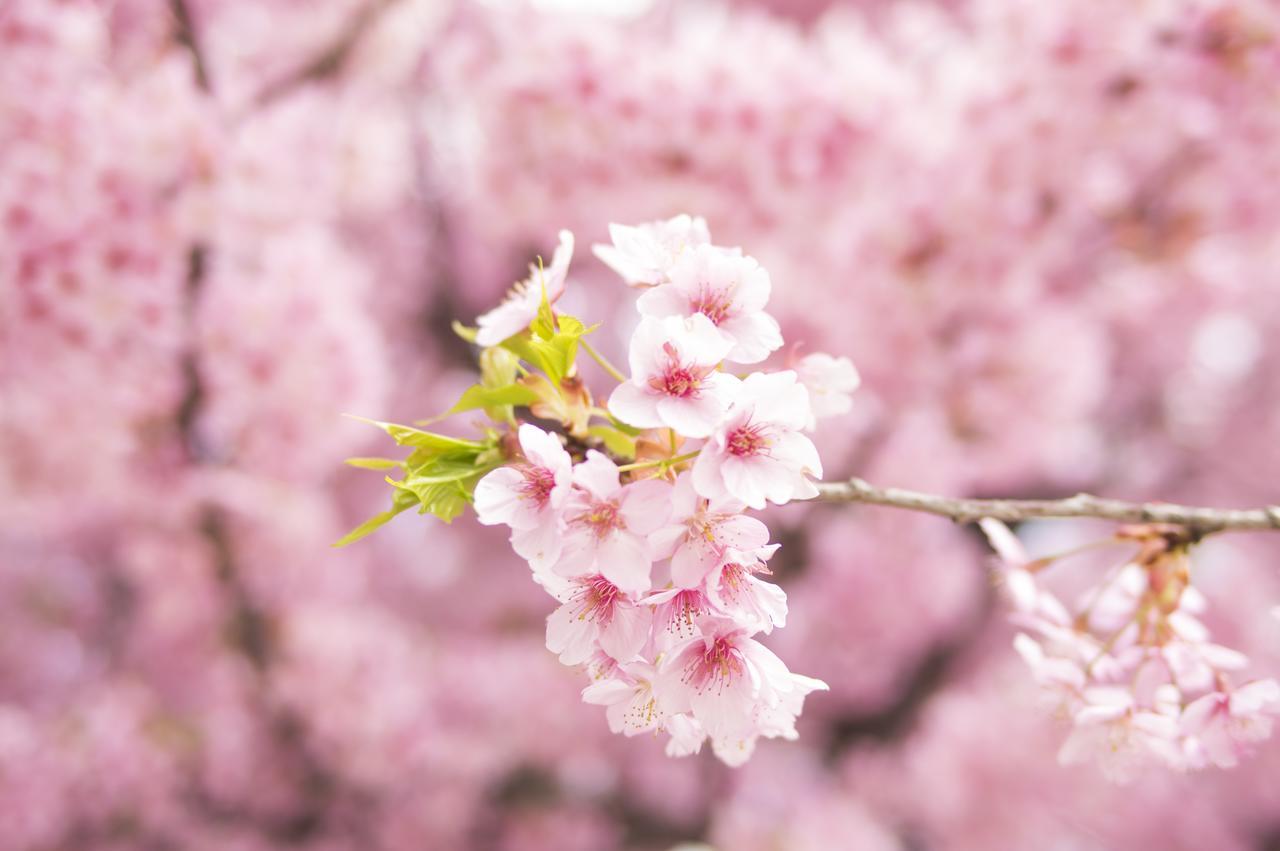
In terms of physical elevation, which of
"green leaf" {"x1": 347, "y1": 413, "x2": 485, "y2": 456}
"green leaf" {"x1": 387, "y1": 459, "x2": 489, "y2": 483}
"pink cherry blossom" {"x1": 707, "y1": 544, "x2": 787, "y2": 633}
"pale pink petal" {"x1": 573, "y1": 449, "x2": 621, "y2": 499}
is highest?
"pale pink petal" {"x1": 573, "y1": 449, "x2": 621, "y2": 499}

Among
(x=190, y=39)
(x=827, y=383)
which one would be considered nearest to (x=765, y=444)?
(x=827, y=383)

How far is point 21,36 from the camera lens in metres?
1.48

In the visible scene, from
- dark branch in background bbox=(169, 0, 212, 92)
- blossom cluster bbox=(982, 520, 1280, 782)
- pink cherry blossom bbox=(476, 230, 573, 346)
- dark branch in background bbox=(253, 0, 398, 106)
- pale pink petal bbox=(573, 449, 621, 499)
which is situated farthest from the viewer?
dark branch in background bbox=(253, 0, 398, 106)

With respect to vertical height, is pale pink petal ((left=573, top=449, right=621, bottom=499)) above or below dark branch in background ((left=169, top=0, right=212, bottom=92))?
below

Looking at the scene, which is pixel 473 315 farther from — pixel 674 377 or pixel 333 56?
pixel 674 377

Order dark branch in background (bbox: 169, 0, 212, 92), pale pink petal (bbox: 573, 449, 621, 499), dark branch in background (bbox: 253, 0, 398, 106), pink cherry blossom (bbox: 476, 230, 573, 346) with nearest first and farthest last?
pale pink petal (bbox: 573, 449, 621, 499) < pink cherry blossom (bbox: 476, 230, 573, 346) < dark branch in background (bbox: 169, 0, 212, 92) < dark branch in background (bbox: 253, 0, 398, 106)

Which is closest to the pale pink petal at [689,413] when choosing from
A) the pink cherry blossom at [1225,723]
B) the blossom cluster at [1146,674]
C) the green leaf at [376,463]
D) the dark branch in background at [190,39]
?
the green leaf at [376,463]

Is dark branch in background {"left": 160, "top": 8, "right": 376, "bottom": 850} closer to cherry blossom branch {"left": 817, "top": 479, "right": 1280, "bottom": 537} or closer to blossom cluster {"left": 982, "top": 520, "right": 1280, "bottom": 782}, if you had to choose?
cherry blossom branch {"left": 817, "top": 479, "right": 1280, "bottom": 537}

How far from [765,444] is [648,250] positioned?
239mm

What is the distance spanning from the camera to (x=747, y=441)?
629mm

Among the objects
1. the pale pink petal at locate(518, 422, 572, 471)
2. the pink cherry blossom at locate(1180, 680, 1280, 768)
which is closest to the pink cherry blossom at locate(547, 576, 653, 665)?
the pale pink petal at locate(518, 422, 572, 471)

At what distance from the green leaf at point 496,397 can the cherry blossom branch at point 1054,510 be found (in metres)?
0.28

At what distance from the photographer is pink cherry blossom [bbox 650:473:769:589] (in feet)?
2.03

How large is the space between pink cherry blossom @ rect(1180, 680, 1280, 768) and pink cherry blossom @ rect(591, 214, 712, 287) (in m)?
0.71
